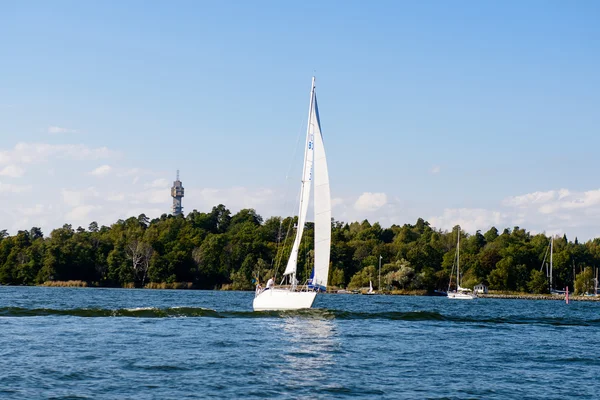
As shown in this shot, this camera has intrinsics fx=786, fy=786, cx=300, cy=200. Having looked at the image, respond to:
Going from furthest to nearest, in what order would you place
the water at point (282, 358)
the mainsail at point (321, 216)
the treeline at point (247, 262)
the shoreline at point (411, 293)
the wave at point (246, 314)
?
the treeline at point (247, 262) < the shoreline at point (411, 293) < the mainsail at point (321, 216) < the wave at point (246, 314) < the water at point (282, 358)

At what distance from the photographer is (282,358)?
33.8 metres

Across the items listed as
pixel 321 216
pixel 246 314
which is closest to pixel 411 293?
pixel 246 314

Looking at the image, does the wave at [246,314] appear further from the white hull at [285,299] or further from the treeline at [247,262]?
the treeline at [247,262]

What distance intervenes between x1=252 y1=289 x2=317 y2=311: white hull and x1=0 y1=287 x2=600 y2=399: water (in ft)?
3.11

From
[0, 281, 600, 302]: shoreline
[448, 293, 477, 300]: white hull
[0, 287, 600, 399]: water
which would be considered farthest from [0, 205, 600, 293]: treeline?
[0, 287, 600, 399]: water

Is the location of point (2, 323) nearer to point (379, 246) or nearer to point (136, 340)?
point (136, 340)

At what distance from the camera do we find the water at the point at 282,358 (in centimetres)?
2655

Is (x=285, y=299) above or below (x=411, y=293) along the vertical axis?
above

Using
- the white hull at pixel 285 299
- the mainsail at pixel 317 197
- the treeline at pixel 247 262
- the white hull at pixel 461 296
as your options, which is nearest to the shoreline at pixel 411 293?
the treeline at pixel 247 262

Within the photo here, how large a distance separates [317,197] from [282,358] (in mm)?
24121

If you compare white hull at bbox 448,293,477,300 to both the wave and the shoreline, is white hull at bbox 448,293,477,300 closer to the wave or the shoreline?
the shoreline

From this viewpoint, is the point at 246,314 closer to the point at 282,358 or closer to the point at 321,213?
the point at 321,213

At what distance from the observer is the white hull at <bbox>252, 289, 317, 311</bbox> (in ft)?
181

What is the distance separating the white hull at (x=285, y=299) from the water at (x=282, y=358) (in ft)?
3.11
